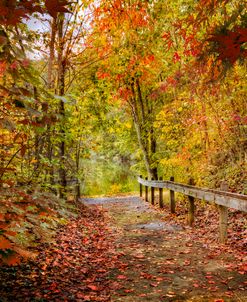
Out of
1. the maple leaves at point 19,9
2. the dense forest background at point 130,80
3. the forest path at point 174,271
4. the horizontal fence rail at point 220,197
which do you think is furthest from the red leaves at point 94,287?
the maple leaves at point 19,9

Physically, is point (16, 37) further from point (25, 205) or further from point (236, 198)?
point (236, 198)

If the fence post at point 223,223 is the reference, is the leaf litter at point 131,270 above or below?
below

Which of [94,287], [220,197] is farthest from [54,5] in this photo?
[220,197]

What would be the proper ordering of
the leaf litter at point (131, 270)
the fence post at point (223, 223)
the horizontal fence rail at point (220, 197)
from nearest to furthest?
the leaf litter at point (131, 270)
the horizontal fence rail at point (220, 197)
the fence post at point (223, 223)

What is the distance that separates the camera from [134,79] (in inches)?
714

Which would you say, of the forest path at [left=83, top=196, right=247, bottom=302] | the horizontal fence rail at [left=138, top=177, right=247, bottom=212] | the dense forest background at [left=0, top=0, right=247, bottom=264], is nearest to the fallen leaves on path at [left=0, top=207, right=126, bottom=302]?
the forest path at [left=83, top=196, right=247, bottom=302]

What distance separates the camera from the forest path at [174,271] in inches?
169

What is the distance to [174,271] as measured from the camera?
17.5 ft

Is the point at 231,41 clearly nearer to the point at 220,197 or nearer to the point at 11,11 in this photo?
the point at 11,11

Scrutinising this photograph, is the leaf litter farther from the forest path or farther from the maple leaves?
the maple leaves

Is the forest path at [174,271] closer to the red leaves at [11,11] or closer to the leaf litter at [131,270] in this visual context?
the leaf litter at [131,270]

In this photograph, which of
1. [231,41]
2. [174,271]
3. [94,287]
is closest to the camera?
[231,41]

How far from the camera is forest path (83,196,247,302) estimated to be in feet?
14.1

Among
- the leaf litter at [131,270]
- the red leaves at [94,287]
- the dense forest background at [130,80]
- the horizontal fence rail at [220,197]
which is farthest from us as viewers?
the dense forest background at [130,80]
